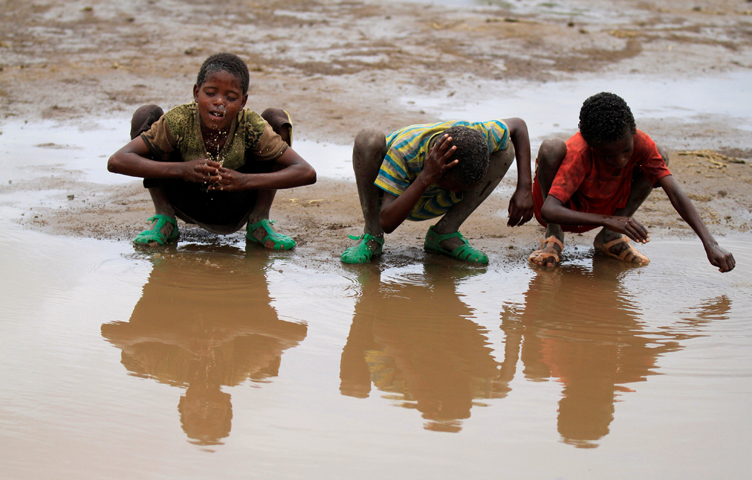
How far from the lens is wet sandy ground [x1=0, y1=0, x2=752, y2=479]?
1888mm

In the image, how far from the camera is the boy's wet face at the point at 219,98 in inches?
137

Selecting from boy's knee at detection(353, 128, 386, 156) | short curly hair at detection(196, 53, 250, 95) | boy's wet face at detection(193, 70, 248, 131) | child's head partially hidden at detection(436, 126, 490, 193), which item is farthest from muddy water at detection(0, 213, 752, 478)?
short curly hair at detection(196, 53, 250, 95)

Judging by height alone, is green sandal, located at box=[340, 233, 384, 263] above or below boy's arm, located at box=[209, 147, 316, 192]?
below

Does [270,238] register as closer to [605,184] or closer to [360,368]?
[360,368]

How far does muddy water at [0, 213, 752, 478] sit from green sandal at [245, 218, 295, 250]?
0.36 ft

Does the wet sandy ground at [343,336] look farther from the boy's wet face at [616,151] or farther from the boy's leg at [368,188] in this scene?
the boy's wet face at [616,151]

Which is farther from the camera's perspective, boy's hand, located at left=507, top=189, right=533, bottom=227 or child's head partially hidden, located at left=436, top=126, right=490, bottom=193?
boy's hand, located at left=507, top=189, right=533, bottom=227

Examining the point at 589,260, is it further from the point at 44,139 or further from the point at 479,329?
the point at 44,139

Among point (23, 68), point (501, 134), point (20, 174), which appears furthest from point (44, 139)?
point (501, 134)

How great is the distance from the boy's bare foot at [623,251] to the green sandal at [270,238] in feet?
5.66

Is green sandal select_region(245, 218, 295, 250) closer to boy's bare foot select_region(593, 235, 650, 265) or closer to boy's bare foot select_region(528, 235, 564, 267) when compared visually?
boy's bare foot select_region(528, 235, 564, 267)

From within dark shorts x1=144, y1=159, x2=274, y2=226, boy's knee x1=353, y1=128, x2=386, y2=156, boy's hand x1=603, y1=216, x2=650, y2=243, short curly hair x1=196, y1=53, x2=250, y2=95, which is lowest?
dark shorts x1=144, y1=159, x2=274, y2=226

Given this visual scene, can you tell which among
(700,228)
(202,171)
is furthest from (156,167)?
(700,228)

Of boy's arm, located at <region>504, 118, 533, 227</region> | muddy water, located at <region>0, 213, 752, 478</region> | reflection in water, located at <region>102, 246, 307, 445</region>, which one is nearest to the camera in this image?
muddy water, located at <region>0, 213, 752, 478</region>
